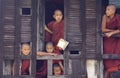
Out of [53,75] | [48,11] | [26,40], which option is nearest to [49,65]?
[53,75]

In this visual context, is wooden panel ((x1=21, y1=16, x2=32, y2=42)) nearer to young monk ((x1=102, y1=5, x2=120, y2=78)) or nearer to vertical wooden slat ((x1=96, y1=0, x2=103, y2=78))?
vertical wooden slat ((x1=96, y1=0, x2=103, y2=78))

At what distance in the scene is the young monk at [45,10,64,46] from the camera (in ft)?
34.0

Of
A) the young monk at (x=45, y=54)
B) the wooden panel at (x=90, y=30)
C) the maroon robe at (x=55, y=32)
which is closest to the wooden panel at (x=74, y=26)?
the wooden panel at (x=90, y=30)

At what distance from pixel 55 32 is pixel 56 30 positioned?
0.23 feet

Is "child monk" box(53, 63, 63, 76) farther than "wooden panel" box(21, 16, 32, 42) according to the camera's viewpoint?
Yes

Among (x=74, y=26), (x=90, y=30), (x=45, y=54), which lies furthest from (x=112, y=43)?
(x=45, y=54)

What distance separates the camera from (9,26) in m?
9.84

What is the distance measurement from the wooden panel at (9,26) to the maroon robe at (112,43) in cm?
249

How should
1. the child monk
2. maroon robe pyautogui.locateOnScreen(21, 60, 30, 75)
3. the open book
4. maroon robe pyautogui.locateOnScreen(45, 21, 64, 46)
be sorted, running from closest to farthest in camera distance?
the open book
maroon robe pyautogui.locateOnScreen(21, 60, 30, 75)
the child monk
maroon robe pyautogui.locateOnScreen(45, 21, 64, 46)

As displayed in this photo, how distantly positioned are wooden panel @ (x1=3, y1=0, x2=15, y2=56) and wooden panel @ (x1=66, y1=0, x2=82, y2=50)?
145 cm

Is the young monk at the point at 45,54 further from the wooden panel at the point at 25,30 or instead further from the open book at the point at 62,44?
the wooden panel at the point at 25,30

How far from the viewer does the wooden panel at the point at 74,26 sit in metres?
9.88

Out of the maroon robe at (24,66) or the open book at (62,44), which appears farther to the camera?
the maroon robe at (24,66)

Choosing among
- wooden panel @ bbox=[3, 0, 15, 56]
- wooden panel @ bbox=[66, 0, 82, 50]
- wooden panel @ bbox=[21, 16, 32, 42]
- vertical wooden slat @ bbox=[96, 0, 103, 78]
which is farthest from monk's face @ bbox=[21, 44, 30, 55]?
vertical wooden slat @ bbox=[96, 0, 103, 78]
